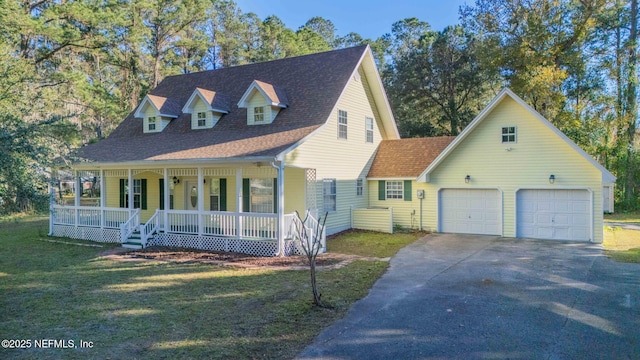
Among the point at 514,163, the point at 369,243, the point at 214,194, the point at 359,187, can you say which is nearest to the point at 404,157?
the point at 359,187

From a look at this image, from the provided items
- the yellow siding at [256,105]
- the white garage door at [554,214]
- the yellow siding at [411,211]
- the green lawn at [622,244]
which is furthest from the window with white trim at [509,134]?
the yellow siding at [256,105]

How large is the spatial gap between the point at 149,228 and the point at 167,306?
786cm

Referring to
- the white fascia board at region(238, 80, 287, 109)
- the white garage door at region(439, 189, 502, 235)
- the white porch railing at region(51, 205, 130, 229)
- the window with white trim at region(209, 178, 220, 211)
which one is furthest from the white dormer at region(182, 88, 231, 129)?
the white garage door at region(439, 189, 502, 235)

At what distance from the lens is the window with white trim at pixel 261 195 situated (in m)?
15.4

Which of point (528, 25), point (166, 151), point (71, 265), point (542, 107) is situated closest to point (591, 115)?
point (542, 107)

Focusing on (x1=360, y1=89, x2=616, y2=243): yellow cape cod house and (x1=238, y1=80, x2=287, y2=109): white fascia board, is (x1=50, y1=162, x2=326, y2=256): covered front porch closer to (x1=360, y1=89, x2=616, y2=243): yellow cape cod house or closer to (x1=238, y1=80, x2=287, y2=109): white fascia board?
(x1=238, y1=80, x2=287, y2=109): white fascia board

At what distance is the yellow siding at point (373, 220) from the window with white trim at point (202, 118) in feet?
24.9

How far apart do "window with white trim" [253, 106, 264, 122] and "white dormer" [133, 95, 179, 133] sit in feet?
15.5

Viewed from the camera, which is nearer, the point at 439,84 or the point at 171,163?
the point at 171,163

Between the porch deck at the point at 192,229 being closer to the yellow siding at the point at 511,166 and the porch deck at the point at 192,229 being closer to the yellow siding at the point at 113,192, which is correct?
the yellow siding at the point at 113,192

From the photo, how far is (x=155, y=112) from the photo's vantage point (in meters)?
18.6

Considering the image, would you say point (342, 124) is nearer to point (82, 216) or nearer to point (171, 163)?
point (171, 163)

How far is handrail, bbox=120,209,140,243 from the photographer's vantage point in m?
14.7

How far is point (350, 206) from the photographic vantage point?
697 inches
